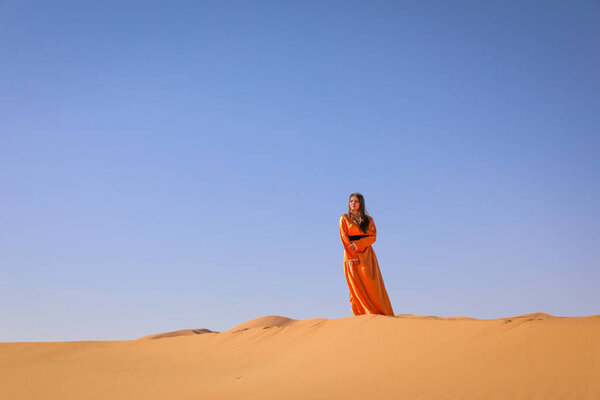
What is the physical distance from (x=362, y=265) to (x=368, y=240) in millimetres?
499

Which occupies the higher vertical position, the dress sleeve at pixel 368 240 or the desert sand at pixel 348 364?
the dress sleeve at pixel 368 240

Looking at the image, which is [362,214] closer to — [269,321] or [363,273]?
[363,273]

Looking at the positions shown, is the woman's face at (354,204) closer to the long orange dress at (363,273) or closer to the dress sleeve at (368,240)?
the long orange dress at (363,273)

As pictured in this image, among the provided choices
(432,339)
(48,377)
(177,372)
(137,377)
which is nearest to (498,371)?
(432,339)

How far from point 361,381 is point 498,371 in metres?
1.49

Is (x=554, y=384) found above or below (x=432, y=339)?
below

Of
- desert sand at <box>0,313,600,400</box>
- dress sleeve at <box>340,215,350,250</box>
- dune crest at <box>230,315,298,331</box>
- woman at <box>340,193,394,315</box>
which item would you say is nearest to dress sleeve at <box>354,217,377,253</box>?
woman at <box>340,193,394,315</box>

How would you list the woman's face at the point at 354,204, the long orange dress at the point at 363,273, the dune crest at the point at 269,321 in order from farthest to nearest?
1. the dune crest at the point at 269,321
2. the woman's face at the point at 354,204
3. the long orange dress at the point at 363,273

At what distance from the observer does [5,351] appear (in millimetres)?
11492

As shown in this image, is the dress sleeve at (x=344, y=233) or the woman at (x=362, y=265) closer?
the woman at (x=362, y=265)

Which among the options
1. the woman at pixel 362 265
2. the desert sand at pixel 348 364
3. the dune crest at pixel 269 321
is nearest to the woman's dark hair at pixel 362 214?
the woman at pixel 362 265

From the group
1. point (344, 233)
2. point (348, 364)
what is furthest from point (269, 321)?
point (348, 364)

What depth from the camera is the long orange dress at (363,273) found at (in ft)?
31.6

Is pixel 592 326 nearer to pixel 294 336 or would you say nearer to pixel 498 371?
pixel 498 371
